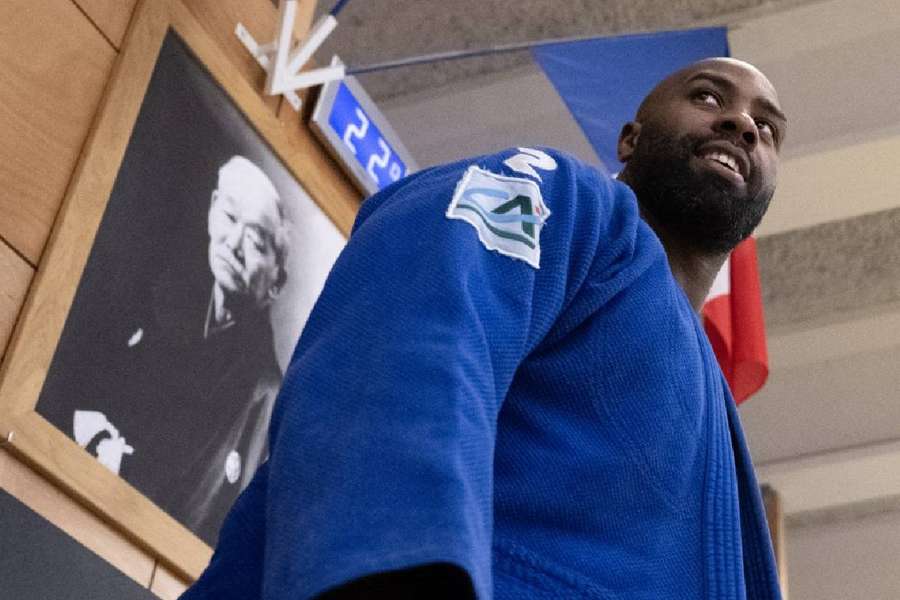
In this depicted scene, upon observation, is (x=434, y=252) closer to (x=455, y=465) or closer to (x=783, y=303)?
(x=455, y=465)

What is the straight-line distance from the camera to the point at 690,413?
99 cm

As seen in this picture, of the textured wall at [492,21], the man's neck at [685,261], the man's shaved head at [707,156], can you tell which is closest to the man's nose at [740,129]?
the man's shaved head at [707,156]

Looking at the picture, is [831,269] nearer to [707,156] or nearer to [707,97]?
[707,97]

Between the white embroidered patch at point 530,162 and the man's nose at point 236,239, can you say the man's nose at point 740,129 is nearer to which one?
the white embroidered patch at point 530,162

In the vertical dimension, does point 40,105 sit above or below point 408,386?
above

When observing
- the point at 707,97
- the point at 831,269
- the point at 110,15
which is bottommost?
the point at 707,97

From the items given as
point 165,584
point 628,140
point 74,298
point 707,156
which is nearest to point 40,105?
point 74,298

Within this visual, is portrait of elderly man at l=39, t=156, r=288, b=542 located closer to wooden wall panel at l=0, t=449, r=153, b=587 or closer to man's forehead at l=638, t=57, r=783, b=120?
wooden wall panel at l=0, t=449, r=153, b=587

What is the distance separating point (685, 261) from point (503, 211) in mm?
394

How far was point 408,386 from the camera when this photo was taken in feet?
2.51

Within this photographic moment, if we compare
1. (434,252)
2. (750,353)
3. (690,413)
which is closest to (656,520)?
(690,413)

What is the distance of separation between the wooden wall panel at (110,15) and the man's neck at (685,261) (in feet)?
3.84

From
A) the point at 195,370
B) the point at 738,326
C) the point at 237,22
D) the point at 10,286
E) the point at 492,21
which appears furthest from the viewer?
the point at 492,21

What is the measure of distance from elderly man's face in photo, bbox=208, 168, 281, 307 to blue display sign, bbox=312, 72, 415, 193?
14.5 inches
